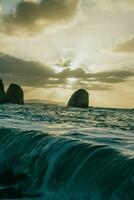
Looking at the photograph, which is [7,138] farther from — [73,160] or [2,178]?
[73,160]

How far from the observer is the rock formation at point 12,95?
5089 inches

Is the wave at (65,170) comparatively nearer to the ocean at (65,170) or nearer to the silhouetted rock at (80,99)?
the ocean at (65,170)

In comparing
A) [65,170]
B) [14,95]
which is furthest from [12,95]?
[65,170]

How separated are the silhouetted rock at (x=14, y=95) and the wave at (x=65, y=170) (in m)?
118

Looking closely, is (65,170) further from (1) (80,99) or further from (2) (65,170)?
(1) (80,99)

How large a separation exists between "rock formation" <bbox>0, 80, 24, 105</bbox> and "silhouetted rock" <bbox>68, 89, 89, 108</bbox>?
15706mm

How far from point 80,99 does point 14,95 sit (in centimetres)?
2124

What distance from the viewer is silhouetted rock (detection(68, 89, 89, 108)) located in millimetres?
119375

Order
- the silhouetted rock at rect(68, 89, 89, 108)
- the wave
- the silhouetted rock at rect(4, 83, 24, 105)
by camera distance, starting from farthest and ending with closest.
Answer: the silhouetted rock at rect(4, 83, 24, 105) → the silhouetted rock at rect(68, 89, 89, 108) → the wave

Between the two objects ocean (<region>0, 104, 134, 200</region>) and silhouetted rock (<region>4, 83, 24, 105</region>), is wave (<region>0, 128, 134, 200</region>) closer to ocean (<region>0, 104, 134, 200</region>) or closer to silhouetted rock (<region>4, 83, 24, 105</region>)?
ocean (<region>0, 104, 134, 200</region>)

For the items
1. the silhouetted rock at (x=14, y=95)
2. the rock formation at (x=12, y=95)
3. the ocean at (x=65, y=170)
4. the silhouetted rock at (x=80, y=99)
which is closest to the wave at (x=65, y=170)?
the ocean at (x=65, y=170)

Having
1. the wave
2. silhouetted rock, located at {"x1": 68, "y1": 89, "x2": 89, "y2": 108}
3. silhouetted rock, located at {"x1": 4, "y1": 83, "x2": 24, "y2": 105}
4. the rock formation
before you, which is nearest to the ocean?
the wave

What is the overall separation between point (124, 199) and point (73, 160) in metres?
2.23

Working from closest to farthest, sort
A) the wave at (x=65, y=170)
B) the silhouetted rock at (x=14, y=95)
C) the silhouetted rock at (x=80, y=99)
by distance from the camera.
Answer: the wave at (x=65, y=170)
the silhouetted rock at (x=80, y=99)
the silhouetted rock at (x=14, y=95)
